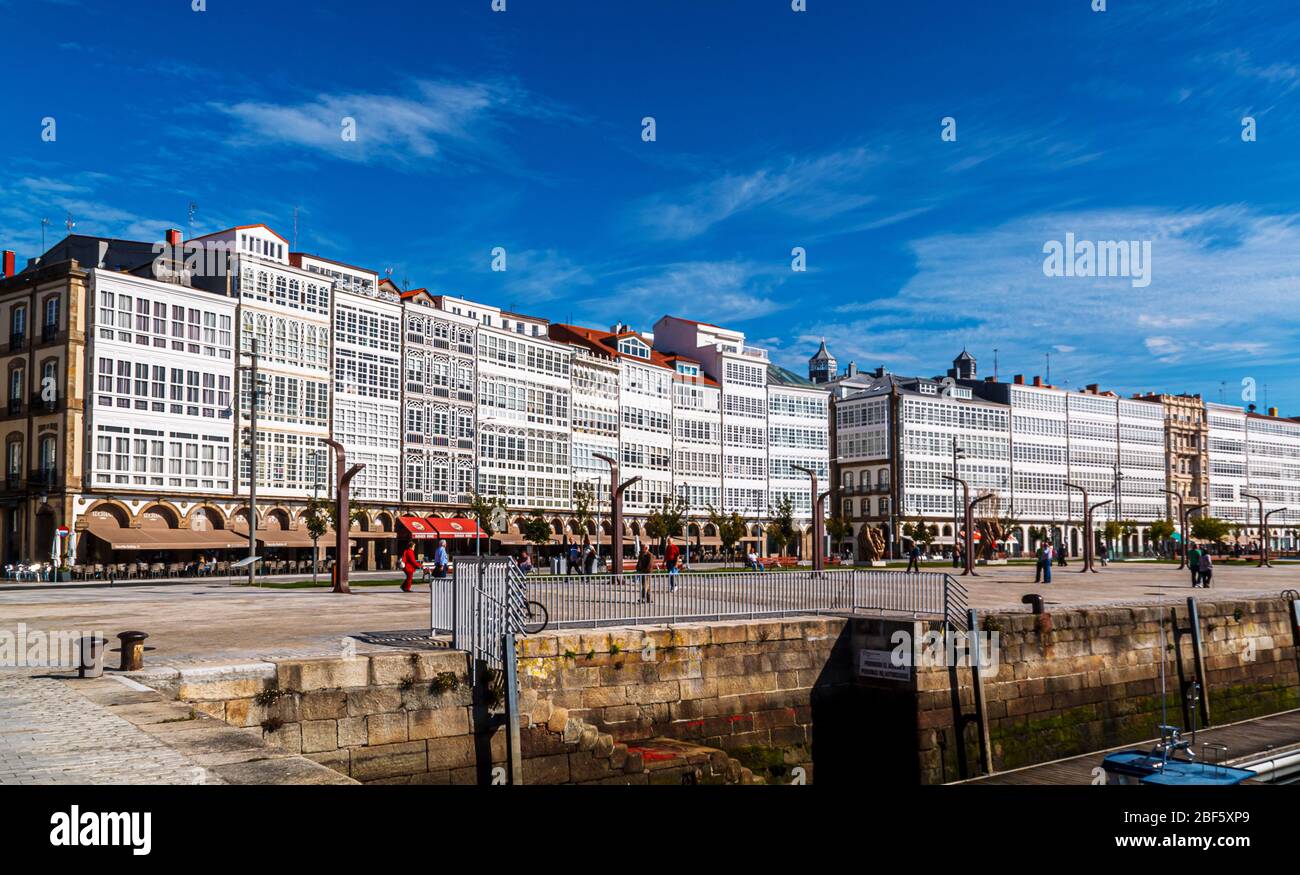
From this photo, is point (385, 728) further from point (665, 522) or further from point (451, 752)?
point (665, 522)

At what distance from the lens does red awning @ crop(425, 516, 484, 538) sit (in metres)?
69.0

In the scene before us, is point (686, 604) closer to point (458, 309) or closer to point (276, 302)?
point (276, 302)

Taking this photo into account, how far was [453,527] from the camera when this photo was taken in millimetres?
70000

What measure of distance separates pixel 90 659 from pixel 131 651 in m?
0.51

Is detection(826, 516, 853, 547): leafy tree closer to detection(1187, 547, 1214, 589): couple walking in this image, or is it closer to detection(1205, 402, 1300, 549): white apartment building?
detection(1187, 547, 1214, 589): couple walking

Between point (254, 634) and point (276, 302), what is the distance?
155 ft

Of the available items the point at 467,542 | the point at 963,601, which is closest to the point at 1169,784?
the point at 963,601

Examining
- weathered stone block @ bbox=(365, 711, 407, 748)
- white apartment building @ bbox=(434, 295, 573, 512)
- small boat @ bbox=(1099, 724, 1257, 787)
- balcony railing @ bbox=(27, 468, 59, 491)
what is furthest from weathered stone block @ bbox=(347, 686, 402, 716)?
white apartment building @ bbox=(434, 295, 573, 512)

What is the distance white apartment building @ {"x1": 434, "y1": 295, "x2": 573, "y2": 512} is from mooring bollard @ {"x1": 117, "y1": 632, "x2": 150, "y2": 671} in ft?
196

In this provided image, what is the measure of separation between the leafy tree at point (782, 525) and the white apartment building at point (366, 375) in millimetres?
35177

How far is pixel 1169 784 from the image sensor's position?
15172 millimetres

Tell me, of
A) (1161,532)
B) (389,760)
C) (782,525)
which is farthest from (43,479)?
(1161,532)

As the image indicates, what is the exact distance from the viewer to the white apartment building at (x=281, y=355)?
201 ft

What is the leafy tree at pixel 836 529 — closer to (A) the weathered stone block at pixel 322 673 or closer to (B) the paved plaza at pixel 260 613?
(B) the paved plaza at pixel 260 613
